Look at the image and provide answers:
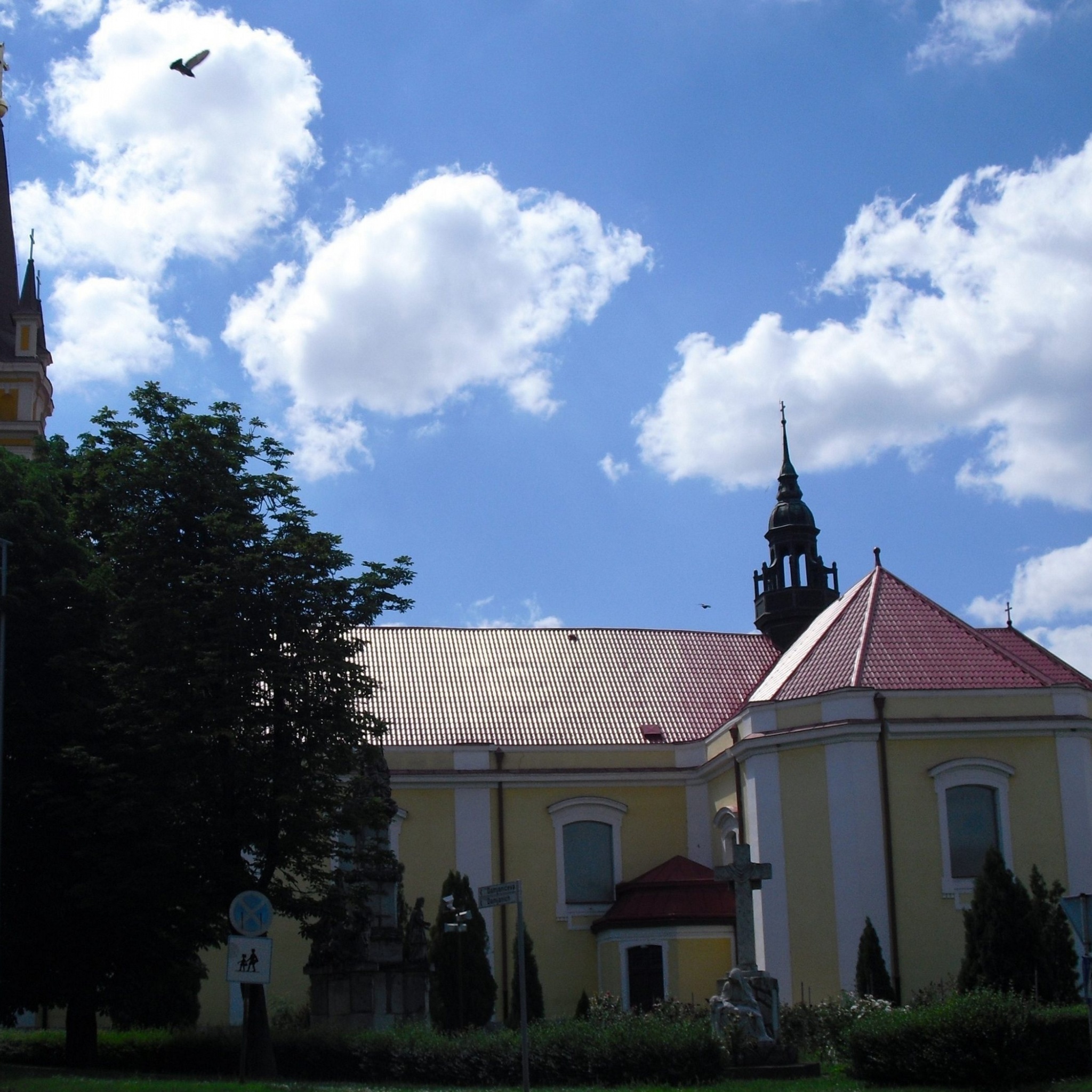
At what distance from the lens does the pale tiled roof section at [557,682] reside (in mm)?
34625

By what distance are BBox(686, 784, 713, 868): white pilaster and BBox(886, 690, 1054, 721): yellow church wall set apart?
23.0 feet

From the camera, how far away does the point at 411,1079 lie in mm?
18344

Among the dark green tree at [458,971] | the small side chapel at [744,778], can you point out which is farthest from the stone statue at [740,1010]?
the dark green tree at [458,971]

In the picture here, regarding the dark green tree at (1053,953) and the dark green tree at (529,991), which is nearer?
the dark green tree at (1053,953)

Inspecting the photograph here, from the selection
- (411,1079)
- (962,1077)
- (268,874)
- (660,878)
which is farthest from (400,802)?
(962,1077)

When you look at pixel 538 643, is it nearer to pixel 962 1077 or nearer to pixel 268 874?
pixel 268 874

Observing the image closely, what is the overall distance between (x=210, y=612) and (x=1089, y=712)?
18400 mm

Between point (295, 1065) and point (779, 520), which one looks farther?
point (779, 520)

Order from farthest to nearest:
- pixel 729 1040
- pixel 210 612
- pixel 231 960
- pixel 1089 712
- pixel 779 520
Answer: pixel 779 520 < pixel 1089 712 < pixel 210 612 < pixel 729 1040 < pixel 231 960

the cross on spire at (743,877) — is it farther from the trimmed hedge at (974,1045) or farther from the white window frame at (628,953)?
the white window frame at (628,953)

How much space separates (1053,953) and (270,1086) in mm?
13901

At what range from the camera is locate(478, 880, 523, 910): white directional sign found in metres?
14.5

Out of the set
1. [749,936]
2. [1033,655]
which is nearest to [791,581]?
[1033,655]

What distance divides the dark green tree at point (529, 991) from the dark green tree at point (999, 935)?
10151 millimetres
